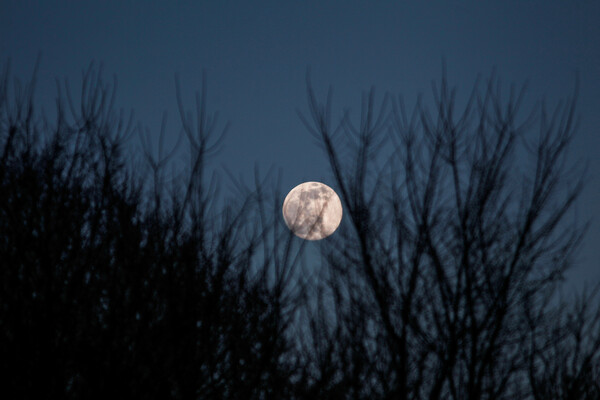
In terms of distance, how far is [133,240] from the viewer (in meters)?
4.29

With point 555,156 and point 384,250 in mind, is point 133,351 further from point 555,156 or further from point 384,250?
point 555,156

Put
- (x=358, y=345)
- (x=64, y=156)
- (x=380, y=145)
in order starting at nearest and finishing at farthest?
(x=358, y=345) → (x=380, y=145) → (x=64, y=156)

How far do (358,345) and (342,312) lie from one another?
28 centimetres

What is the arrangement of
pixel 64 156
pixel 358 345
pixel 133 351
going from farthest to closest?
pixel 64 156 < pixel 358 345 < pixel 133 351

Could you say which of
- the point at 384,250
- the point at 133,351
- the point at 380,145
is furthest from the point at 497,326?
the point at 133,351

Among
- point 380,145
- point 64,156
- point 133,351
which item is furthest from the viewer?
point 64,156

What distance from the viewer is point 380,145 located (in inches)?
177

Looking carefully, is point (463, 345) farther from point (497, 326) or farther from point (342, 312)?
point (342, 312)

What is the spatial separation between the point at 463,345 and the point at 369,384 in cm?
77

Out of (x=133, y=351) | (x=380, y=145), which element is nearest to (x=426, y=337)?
(x=380, y=145)

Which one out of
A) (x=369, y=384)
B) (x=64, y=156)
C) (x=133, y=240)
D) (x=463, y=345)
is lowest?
(x=369, y=384)

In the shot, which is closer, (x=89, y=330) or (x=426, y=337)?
(x=89, y=330)

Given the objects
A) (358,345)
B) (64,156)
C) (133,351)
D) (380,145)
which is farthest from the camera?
(64,156)

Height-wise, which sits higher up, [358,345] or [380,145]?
[380,145]
